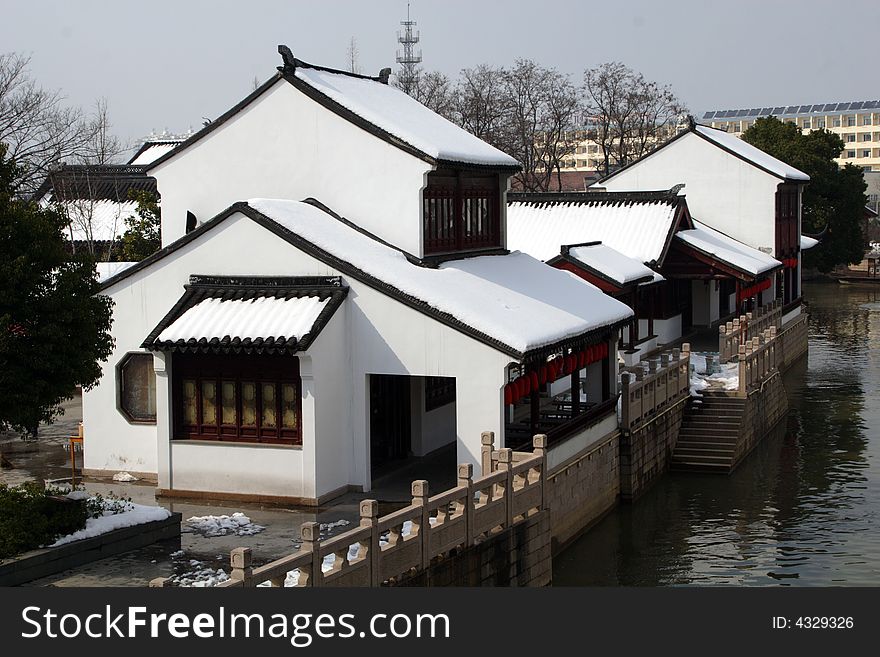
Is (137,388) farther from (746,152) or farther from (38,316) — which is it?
(746,152)

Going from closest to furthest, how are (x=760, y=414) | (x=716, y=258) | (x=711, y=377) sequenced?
(x=760, y=414) → (x=711, y=377) → (x=716, y=258)

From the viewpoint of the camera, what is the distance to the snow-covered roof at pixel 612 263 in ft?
118

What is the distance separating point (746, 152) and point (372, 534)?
41650 mm

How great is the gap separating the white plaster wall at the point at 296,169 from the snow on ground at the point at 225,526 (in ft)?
21.8

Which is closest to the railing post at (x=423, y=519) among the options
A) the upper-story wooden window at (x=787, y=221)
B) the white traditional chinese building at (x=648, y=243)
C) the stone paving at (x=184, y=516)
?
the stone paving at (x=184, y=516)

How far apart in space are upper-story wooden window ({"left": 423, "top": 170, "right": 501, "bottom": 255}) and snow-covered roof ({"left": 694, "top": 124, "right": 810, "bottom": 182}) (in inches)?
1009

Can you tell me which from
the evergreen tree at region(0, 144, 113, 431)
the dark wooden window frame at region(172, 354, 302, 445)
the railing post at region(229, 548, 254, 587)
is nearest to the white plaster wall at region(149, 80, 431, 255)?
the dark wooden window frame at region(172, 354, 302, 445)

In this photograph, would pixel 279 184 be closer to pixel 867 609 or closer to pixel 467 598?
pixel 467 598

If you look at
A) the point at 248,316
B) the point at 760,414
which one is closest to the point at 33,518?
the point at 248,316

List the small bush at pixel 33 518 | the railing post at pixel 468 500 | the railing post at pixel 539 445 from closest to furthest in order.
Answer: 1. the small bush at pixel 33 518
2. the railing post at pixel 468 500
3. the railing post at pixel 539 445

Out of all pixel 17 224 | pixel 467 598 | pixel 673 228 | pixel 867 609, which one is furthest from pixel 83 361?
pixel 673 228

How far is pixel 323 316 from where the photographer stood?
21.5 metres

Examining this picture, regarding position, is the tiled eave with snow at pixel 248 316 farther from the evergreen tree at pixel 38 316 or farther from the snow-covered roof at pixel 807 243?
the snow-covered roof at pixel 807 243

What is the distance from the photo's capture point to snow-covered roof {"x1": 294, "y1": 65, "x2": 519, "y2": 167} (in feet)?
80.8
